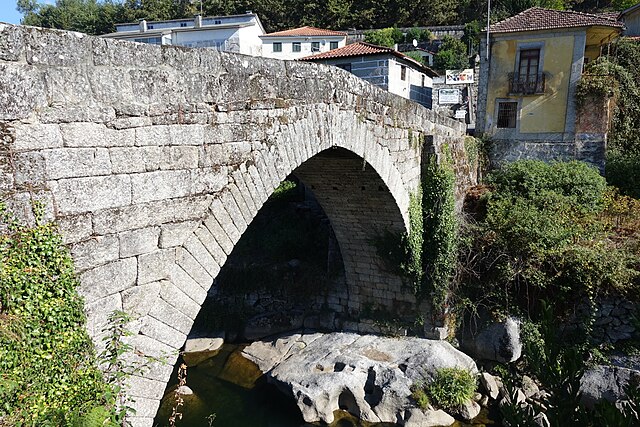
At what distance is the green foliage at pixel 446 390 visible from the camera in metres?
8.38

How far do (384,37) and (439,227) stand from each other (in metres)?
20.5

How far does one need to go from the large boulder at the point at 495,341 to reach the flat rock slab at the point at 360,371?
482mm

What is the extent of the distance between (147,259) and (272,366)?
24.2 ft

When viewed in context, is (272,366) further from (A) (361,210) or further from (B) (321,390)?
(A) (361,210)

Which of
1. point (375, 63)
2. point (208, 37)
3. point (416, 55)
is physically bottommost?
point (375, 63)

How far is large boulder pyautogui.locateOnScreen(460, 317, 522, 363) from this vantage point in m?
9.20

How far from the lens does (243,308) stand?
1205 cm

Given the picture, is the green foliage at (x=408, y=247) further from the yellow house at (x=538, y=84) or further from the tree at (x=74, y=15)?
the tree at (x=74, y=15)

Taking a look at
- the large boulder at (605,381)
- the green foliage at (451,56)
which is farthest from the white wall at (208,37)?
the large boulder at (605,381)

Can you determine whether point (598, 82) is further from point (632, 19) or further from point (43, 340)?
point (43, 340)

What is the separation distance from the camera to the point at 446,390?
334 inches

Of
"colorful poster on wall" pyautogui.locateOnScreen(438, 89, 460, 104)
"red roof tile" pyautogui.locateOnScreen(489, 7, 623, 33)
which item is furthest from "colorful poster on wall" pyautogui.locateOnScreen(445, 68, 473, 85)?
"red roof tile" pyautogui.locateOnScreen(489, 7, 623, 33)

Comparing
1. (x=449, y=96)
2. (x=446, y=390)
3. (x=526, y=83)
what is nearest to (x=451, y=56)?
(x=449, y=96)

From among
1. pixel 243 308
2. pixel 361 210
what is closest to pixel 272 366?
pixel 243 308
